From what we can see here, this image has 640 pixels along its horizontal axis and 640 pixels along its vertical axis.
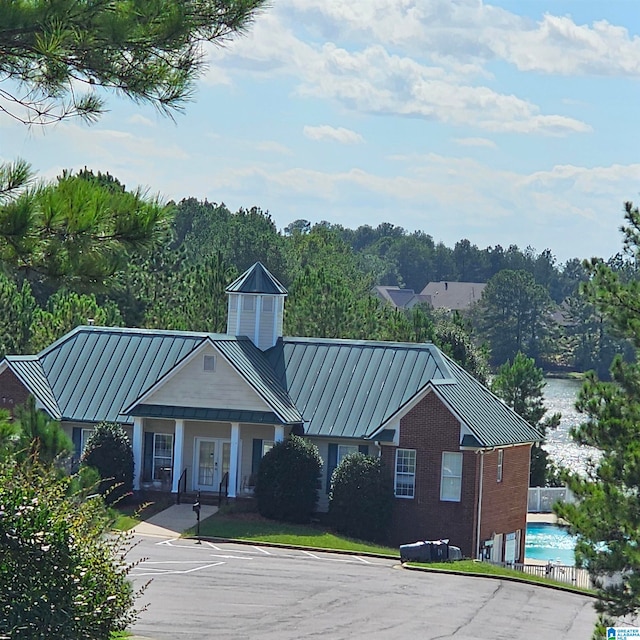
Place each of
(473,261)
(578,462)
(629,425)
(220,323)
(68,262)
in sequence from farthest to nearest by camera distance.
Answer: (473,261) → (578,462) → (220,323) → (629,425) → (68,262)

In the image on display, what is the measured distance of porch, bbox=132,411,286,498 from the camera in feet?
131

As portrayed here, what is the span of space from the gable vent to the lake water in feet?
44.4

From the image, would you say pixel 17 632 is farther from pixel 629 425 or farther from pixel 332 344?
pixel 332 344

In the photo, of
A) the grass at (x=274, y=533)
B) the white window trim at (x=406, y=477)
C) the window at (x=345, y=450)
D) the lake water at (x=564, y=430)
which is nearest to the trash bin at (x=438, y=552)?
the grass at (x=274, y=533)

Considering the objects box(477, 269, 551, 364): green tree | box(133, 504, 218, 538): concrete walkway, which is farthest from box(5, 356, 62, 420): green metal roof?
box(477, 269, 551, 364): green tree

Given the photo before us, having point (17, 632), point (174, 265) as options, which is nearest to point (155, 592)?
point (17, 632)

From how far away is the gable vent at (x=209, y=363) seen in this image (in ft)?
131

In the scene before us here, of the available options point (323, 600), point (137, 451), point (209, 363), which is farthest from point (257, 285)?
point (323, 600)

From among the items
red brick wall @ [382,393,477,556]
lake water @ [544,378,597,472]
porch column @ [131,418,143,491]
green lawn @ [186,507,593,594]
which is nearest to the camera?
green lawn @ [186,507,593,594]

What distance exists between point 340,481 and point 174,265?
1603 inches

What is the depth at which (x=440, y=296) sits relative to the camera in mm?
160125

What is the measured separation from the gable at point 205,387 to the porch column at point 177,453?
73 centimetres

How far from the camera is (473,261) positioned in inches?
7854

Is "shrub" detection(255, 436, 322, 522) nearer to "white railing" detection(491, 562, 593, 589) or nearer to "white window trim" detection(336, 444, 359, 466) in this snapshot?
"white window trim" detection(336, 444, 359, 466)
